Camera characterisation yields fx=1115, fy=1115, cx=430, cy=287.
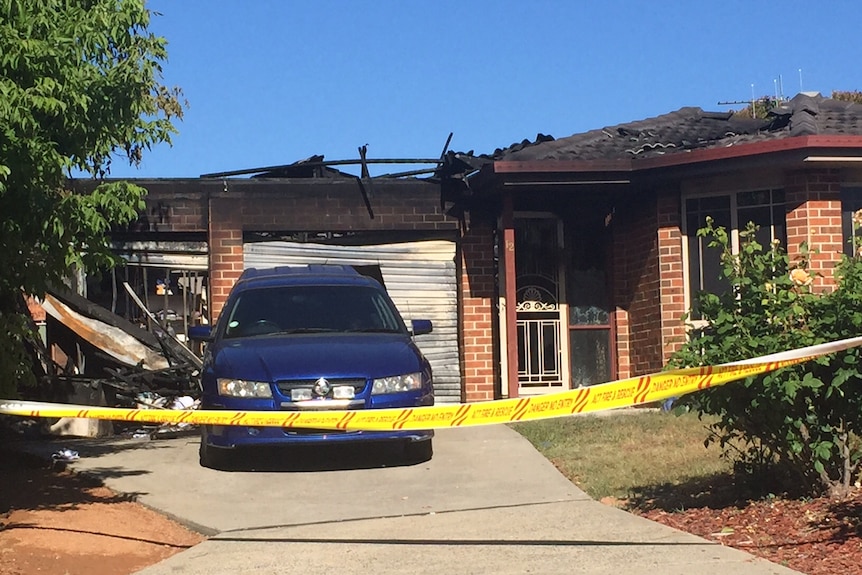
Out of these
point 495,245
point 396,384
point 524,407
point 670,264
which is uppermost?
point 495,245

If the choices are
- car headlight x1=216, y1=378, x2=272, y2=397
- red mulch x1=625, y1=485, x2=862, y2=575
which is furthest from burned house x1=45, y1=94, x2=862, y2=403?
red mulch x1=625, y1=485, x2=862, y2=575

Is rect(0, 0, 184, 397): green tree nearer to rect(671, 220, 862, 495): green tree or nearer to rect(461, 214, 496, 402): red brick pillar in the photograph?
rect(671, 220, 862, 495): green tree

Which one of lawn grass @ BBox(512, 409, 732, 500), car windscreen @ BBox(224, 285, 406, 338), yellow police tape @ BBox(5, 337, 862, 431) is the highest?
car windscreen @ BBox(224, 285, 406, 338)

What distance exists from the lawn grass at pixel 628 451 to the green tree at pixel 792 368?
1354mm

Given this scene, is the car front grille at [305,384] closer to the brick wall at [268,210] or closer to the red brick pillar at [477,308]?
the brick wall at [268,210]

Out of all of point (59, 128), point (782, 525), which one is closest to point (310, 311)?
point (59, 128)

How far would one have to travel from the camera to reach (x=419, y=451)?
9.12 m

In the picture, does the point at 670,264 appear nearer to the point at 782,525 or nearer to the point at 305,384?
the point at 305,384

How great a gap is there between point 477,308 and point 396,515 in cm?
689

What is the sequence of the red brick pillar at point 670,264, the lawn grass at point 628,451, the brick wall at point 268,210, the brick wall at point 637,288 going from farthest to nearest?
the brick wall at point 268,210, the brick wall at point 637,288, the red brick pillar at point 670,264, the lawn grass at point 628,451

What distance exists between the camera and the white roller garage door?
45.7 feet

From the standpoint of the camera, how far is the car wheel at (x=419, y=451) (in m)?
9.05

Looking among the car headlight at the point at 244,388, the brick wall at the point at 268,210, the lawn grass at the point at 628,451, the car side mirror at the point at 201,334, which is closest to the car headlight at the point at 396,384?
the car headlight at the point at 244,388

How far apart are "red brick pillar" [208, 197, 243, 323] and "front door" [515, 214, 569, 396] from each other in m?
3.49
